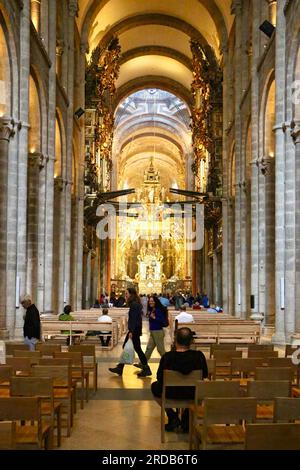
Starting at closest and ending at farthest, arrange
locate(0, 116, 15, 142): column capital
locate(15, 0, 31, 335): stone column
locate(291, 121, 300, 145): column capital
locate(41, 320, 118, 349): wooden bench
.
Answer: locate(41, 320, 118, 349): wooden bench
locate(291, 121, 300, 145): column capital
locate(0, 116, 15, 142): column capital
locate(15, 0, 31, 335): stone column

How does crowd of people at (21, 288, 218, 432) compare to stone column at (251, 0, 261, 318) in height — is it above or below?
below

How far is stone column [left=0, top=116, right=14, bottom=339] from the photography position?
19078 millimetres

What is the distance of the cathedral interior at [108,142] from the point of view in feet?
64.0

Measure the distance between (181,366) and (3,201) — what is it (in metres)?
12.5

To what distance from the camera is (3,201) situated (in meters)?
19.6

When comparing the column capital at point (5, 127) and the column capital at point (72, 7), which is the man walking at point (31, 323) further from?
the column capital at point (72, 7)

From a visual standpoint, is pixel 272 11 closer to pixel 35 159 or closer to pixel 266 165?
pixel 266 165

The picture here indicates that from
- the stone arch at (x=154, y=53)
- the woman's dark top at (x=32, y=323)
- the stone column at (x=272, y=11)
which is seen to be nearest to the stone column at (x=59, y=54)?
the stone column at (x=272, y=11)

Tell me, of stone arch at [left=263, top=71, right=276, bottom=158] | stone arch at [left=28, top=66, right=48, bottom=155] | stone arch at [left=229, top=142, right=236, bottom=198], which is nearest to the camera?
stone arch at [left=263, top=71, right=276, bottom=158]

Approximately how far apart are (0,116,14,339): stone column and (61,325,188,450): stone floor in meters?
6.56

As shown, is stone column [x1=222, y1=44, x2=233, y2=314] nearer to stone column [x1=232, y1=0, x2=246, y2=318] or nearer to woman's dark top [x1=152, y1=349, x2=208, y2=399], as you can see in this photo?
stone column [x1=232, y1=0, x2=246, y2=318]

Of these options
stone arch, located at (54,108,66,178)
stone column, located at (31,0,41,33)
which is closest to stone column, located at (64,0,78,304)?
stone arch, located at (54,108,66,178)

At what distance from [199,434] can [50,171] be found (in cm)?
1993

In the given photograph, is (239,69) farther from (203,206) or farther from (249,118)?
(203,206)
